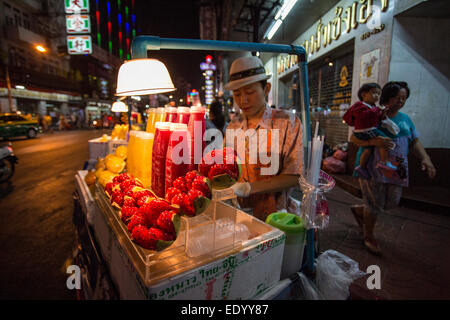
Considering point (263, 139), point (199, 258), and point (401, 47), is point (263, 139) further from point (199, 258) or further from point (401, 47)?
point (401, 47)

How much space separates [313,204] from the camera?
4.09 feet

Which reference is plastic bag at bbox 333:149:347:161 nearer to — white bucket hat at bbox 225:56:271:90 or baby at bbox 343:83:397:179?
baby at bbox 343:83:397:179

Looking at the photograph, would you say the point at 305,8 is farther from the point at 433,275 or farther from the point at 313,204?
the point at 313,204

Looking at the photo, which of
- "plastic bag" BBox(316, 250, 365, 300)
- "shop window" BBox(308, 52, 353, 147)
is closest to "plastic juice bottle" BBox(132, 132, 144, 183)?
"plastic bag" BBox(316, 250, 365, 300)

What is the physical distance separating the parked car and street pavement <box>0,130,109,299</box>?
11.7 metres

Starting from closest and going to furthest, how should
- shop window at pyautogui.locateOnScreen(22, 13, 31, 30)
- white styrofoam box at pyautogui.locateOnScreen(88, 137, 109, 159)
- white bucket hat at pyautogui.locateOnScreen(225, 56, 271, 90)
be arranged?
white bucket hat at pyautogui.locateOnScreen(225, 56, 271, 90) < white styrofoam box at pyautogui.locateOnScreen(88, 137, 109, 159) < shop window at pyautogui.locateOnScreen(22, 13, 31, 30)

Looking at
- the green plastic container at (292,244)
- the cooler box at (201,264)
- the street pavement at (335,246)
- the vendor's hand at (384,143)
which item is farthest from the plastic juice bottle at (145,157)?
the vendor's hand at (384,143)

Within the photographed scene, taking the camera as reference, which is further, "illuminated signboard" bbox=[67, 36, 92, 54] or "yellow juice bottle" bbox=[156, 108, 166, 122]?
"illuminated signboard" bbox=[67, 36, 92, 54]

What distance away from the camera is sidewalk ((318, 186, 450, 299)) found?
8.69ft

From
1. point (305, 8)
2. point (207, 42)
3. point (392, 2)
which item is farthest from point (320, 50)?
point (207, 42)

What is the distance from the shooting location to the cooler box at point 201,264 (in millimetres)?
855

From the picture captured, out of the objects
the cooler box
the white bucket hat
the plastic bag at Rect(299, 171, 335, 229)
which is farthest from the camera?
the white bucket hat

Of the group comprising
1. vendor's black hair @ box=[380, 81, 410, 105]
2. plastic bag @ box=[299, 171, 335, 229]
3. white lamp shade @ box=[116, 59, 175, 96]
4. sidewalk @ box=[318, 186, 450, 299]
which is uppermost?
vendor's black hair @ box=[380, 81, 410, 105]

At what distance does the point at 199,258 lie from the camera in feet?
3.19
